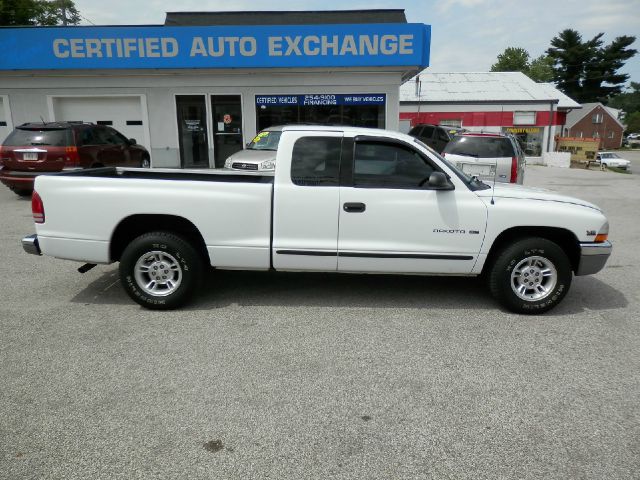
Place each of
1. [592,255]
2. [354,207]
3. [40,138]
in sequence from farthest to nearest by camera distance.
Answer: [40,138], [592,255], [354,207]

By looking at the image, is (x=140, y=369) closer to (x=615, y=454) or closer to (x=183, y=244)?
(x=183, y=244)

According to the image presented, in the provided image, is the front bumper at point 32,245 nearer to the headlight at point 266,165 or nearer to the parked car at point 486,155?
the headlight at point 266,165

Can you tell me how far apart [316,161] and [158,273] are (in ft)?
6.45

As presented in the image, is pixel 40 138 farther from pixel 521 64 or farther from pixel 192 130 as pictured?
pixel 521 64

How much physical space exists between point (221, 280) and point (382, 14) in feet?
50.6

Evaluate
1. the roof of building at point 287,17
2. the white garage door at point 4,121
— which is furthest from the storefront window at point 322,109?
the white garage door at point 4,121

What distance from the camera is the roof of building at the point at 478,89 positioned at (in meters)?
32.2

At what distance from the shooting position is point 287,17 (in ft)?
63.1

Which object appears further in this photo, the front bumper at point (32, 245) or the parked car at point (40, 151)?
the parked car at point (40, 151)

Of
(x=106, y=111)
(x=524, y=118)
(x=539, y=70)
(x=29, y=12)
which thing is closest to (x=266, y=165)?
(x=106, y=111)

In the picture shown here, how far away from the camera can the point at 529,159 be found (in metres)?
30.9

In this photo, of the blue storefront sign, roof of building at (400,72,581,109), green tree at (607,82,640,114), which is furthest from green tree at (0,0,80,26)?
green tree at (607,82,640,114)

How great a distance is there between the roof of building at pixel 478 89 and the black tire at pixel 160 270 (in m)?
29.9

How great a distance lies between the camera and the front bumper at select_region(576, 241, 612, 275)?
16.1 feet
